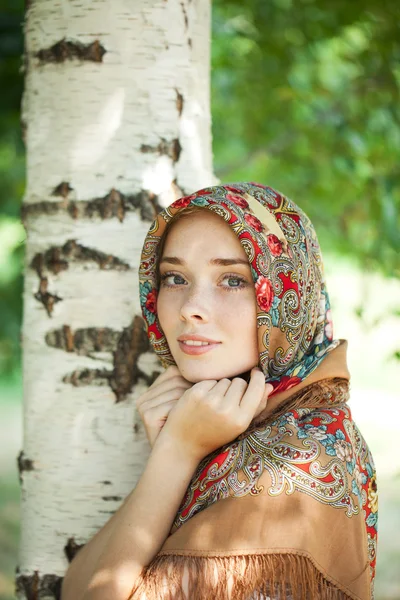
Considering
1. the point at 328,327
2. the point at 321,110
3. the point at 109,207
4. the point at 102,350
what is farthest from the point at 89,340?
the point at 321,110

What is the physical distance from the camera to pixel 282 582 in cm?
178

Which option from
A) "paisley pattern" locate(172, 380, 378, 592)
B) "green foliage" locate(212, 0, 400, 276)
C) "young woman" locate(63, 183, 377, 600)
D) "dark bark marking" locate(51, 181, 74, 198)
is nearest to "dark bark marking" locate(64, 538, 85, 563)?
"young woman" locate(63, 183, 377, 600)

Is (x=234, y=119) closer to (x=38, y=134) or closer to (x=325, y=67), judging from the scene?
(x=325, y=67)

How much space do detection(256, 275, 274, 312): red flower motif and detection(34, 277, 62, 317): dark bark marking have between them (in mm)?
677

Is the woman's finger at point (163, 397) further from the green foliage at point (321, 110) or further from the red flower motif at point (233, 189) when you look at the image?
the green foliage at point (321, 110)

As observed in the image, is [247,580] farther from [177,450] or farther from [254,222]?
[254,222]

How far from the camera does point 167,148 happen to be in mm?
2379

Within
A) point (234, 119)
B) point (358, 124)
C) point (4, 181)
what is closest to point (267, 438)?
point (358, 124)

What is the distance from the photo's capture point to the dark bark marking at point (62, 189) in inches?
91.7

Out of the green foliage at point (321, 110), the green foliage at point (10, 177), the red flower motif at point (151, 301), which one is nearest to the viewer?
the red flower motif at point (151, 301)

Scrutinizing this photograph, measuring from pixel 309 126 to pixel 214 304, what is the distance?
3.29 meters

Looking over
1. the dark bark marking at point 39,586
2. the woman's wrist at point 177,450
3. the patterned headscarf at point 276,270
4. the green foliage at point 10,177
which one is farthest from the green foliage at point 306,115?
the dark bark marking at point 39,586

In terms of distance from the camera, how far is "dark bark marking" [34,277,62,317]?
235 cm

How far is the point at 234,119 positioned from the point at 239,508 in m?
4.84
